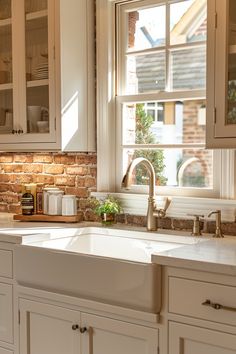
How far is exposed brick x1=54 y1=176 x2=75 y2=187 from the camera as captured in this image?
10.3 ft

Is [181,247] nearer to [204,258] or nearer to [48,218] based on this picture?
[204,258]

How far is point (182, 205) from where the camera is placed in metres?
2.62

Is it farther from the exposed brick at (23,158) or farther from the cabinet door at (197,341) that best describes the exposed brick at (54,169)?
the cabinet door at (197,341)

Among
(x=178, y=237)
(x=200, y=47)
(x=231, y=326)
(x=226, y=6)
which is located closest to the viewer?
(x=231, y=326)

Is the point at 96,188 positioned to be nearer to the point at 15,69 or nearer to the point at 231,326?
the point at 15,69

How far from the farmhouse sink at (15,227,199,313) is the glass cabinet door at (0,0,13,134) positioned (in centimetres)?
89

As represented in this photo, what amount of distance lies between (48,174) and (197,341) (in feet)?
5.63

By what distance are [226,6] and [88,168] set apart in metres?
1.31

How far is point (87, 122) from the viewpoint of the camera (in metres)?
2.98

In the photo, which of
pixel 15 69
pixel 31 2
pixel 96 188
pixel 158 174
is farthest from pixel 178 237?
pixel 31 2

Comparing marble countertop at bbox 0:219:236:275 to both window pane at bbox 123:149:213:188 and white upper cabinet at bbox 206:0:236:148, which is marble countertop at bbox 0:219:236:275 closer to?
window pane at bbox 123:149:213:188

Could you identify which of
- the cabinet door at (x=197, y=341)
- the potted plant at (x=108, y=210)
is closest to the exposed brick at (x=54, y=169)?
the potted plant at (x=108, y=210)

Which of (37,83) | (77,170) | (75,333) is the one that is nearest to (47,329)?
(75,333)

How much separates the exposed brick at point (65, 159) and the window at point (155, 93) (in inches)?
8.8
